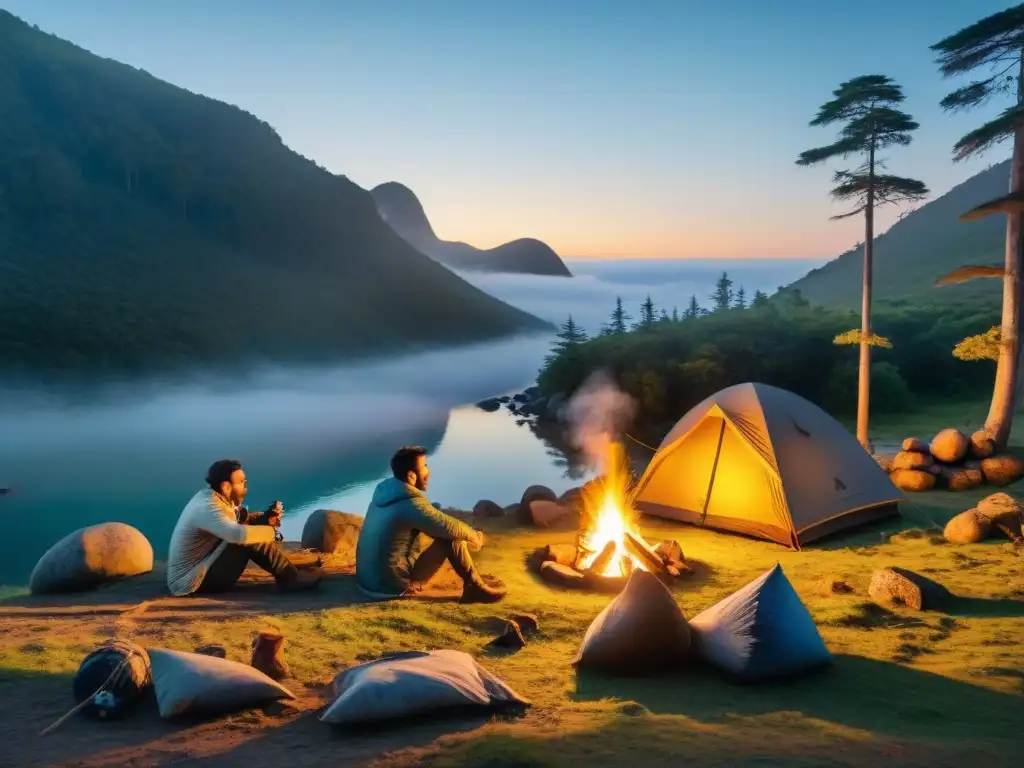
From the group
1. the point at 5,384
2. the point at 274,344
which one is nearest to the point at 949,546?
the point at 5,384

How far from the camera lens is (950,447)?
571 inches

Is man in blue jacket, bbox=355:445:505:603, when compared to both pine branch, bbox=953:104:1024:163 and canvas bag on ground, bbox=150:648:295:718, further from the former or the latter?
pine branch, bbox=953:104:1024:163

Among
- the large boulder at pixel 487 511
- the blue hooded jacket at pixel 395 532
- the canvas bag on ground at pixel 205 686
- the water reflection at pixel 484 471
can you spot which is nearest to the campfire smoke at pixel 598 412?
the water reflection at pixel 484 471

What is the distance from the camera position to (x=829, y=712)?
5145 millimetres

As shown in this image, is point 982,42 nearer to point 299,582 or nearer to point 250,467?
point 299,582

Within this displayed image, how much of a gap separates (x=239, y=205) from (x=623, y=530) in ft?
365

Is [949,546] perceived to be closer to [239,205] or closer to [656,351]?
[656,351]

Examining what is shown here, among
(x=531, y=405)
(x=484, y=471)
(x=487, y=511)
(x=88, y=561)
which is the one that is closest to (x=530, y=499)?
(x=487, y=511)

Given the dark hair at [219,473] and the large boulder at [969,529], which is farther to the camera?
the large boulder at [969,529]

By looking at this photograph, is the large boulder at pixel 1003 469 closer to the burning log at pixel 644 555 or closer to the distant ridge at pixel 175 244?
the burning log at pixel 644 555

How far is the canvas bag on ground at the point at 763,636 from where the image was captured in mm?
5863

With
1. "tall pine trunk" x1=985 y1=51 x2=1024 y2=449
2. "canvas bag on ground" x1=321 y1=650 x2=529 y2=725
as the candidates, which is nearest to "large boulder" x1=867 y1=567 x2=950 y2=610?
"canvas bag on ground" x1=321 y1=650 x2=529 y2=725

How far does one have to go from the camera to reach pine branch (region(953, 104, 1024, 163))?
1478 cm

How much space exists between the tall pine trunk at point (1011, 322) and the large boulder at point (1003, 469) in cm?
123
